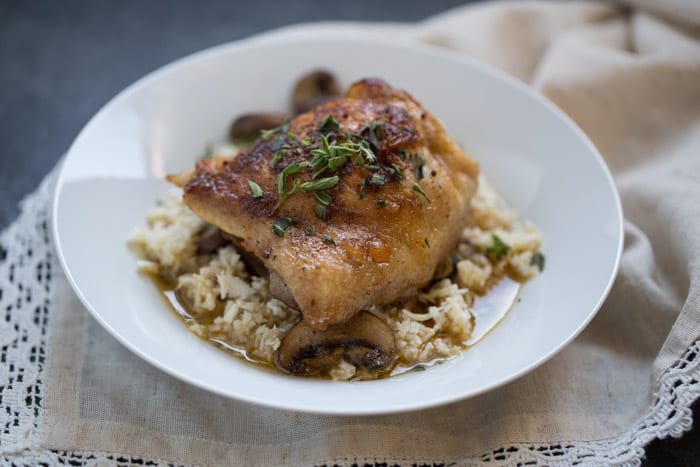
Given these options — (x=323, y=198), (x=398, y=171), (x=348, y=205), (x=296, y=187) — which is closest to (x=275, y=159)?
(x=296, y=187)

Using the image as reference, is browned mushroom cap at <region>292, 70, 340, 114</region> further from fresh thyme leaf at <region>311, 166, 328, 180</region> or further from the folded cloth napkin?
the folded cloth napkin

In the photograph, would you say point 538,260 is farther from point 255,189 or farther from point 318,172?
point 255,189

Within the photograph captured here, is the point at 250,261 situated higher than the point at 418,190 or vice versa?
the point at 418,190

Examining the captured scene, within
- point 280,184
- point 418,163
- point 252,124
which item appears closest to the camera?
point 280,184

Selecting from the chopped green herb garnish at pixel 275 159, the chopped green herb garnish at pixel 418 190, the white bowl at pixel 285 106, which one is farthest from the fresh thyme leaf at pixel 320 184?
the white bowl at pixel 285 106

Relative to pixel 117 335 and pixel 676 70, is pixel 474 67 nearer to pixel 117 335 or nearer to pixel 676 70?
pixel 676 70

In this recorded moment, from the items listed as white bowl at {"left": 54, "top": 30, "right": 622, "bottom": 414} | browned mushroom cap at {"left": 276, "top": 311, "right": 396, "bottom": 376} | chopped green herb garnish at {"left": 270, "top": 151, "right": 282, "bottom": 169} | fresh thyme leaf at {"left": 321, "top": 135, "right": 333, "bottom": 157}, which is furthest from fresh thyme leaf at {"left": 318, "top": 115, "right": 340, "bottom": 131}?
white bowl at {"left": 54, "top": 30, "right": 622, "bottom": 414}
